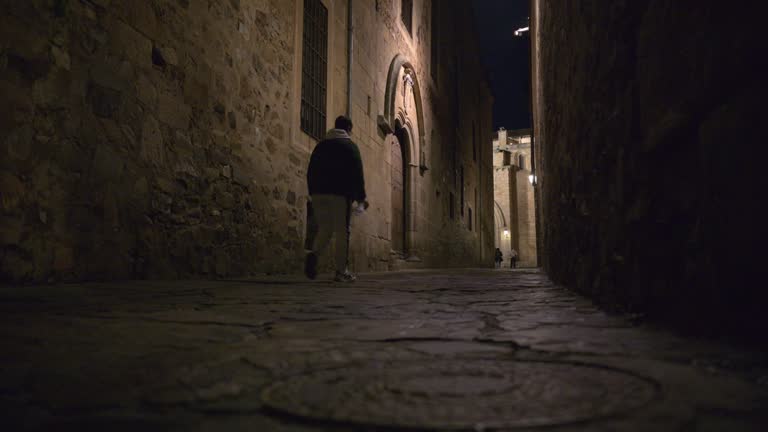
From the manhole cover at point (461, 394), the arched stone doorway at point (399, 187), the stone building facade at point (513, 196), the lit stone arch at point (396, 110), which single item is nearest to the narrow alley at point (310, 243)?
the manhole cover at point (461, 394)

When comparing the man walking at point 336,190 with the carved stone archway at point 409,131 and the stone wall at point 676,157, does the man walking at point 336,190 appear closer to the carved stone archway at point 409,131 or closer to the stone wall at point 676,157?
the stone wall at point 676,157

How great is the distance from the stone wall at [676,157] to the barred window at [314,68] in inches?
204

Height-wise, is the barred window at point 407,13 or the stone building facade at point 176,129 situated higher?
the barred window at point 407,13

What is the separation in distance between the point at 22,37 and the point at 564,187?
3544mm

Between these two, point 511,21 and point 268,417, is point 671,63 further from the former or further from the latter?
point 511,21

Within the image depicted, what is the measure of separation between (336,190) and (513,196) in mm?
29154

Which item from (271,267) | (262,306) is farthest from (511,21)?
(262,306)

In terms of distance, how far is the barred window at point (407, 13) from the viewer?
1229cm

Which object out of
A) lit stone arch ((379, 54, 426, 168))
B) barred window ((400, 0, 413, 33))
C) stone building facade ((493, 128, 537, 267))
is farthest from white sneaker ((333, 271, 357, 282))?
stone building facade ((493, 128, 537, 267))

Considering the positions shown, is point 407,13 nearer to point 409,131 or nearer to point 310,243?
point 409,131

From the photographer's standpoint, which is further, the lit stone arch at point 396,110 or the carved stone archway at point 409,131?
the carved stone archway at point 409,131

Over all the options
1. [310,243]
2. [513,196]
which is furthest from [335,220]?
[513,196]

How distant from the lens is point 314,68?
7.61 meters

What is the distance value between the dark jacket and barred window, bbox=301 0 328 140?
6.80 feet
